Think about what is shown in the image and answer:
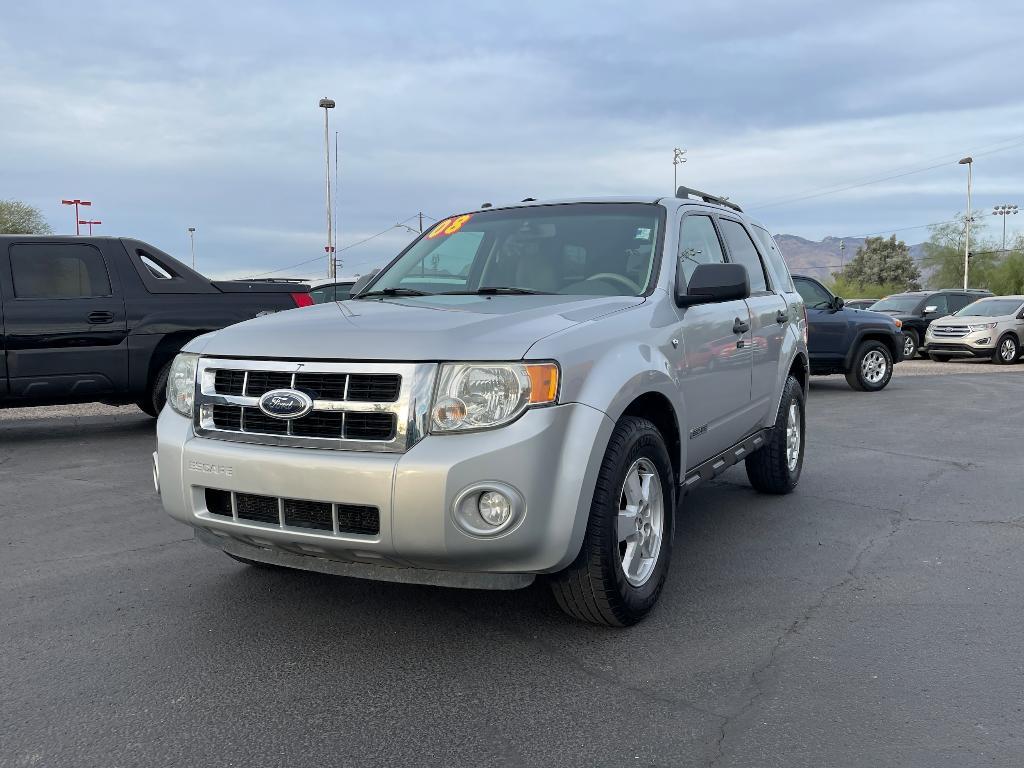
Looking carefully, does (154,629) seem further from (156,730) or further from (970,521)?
(970,521)

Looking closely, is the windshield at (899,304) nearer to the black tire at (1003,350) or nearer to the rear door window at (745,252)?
Result: the black tire at (1003,350)

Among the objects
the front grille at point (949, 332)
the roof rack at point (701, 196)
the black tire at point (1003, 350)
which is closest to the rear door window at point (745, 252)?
the roof rack at point (701, 196)

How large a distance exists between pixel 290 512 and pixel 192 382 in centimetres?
79

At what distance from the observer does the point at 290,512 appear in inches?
128

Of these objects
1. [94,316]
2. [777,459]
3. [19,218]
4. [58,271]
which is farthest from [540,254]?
[19,218]

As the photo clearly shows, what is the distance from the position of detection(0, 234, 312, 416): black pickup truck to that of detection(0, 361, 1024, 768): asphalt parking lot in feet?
9.55

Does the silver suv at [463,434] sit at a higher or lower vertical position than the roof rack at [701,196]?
lower

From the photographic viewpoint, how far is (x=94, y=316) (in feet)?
27.7

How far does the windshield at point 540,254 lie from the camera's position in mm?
4402

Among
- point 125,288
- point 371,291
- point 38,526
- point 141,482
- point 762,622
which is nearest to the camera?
point 762,622

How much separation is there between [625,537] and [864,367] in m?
11.7

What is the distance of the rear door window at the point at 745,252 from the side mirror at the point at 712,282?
125cm

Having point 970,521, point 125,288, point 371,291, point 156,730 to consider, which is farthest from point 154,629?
point 125,288

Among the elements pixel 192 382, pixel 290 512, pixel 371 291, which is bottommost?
pixel 290 512
